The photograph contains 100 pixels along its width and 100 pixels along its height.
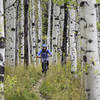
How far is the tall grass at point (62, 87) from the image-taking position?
225 inches

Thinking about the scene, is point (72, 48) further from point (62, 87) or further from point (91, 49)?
point (91, 49)

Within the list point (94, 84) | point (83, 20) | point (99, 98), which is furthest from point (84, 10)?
point (99, 98)

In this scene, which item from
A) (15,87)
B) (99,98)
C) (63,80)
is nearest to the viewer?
(99,98)

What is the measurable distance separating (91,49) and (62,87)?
339cm

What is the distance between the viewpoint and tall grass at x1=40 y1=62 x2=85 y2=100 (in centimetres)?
570

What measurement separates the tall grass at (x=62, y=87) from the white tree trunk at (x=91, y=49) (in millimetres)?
1084

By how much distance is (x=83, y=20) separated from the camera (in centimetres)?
421

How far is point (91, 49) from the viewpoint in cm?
413

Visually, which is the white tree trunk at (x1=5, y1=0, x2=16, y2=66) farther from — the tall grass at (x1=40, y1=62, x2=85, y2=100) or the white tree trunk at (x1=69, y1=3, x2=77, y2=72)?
the white tree trunk at (x1=69, y1=3, x2=77, y2=72)

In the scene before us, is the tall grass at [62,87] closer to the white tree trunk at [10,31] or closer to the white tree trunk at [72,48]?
the white tree trunk at [72,48]

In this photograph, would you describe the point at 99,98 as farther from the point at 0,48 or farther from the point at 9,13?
the point at 9,13

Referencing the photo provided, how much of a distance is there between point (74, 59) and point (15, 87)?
126 inches

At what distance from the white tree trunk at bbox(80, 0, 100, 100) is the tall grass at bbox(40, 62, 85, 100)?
3.56 ft

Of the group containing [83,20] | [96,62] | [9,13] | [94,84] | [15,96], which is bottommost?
[15,96]
